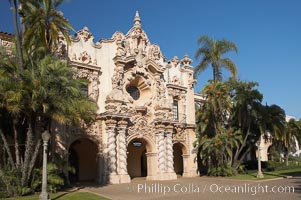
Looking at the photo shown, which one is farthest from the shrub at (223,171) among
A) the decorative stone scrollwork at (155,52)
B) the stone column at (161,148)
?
the decorative stone scrollwork at (155,52)

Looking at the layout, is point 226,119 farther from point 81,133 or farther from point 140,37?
Answer: point 81,133

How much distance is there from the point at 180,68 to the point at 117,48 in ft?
29.0

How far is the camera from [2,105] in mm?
17359

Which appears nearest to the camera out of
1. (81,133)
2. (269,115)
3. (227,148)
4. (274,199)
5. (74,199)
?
(274,199)

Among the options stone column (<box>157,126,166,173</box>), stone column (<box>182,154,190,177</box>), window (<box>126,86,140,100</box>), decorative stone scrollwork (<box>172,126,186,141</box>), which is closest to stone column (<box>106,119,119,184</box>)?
window (<box>126,86,140,100</box>)

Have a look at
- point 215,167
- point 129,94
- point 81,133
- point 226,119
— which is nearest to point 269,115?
point 226,119

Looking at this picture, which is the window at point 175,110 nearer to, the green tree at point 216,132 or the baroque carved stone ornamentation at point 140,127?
Result: the green tree at point 216,132

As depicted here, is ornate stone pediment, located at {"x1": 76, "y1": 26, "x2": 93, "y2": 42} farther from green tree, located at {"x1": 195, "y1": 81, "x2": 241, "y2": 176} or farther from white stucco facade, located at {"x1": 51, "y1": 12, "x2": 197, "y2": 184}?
green tree, located at {"x1": 195, "y1": 81, "x2": 241, "y2": 176}

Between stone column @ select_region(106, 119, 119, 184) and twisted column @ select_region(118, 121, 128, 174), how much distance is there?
643mm

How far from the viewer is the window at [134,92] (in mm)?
31428

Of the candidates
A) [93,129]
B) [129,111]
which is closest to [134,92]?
A: [129,111]

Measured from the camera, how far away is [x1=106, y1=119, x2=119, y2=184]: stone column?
26.3m

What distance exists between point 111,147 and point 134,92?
7.13 metres

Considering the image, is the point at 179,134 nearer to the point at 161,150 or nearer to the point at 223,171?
the point at 161,150
